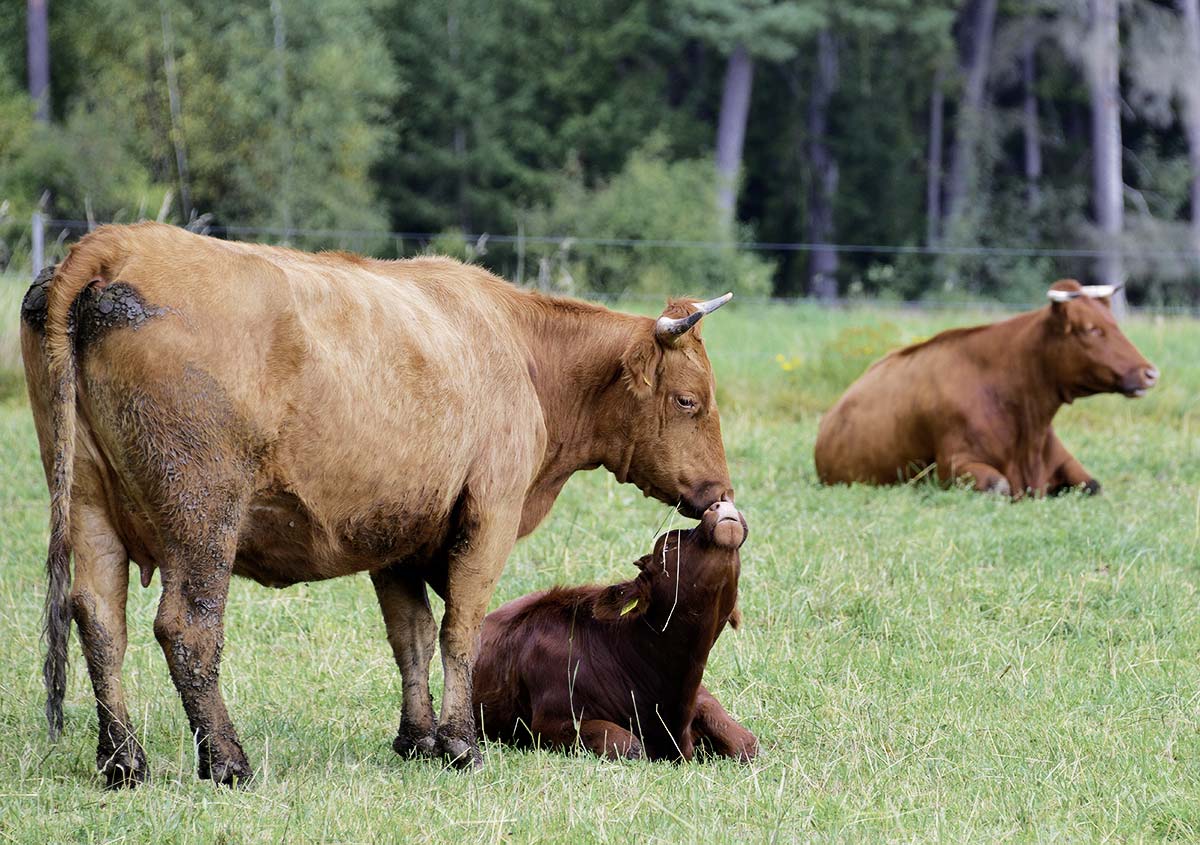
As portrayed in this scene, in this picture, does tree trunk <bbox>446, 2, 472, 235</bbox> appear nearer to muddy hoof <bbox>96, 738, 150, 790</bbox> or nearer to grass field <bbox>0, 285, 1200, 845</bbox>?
grass field <bbox>0, 285, 1200, 845</bbox>

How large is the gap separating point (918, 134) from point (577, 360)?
1649 inches

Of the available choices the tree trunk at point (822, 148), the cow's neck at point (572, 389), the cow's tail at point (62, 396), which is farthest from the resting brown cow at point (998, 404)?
the tree trunk at point (822, 148)

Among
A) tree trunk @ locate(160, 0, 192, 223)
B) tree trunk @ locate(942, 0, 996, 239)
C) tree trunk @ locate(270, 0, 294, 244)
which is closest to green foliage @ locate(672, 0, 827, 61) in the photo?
tree trunk @ locate(942, 0, 996, 239)

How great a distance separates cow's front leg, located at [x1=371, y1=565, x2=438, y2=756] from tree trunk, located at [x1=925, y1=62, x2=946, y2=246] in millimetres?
37711

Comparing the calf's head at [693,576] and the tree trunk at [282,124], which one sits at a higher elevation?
the tree trunk at [282,124]

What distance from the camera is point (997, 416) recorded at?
37.0 feet

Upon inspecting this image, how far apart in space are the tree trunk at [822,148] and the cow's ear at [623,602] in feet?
122

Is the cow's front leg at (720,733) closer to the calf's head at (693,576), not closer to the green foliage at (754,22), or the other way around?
the calf's head at (693,576)

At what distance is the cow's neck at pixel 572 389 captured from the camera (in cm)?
629

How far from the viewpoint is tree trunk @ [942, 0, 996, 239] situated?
41.2 m

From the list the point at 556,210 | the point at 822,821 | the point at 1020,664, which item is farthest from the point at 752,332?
the point at 556,210

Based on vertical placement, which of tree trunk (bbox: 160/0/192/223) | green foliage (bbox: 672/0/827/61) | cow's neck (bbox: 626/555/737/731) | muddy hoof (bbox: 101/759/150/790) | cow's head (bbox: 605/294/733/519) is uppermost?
green foliage (bbox: 672/0/827/61)

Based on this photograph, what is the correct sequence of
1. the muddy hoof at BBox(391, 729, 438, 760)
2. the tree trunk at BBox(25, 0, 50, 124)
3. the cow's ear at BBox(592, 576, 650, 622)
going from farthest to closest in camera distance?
the tree trunk at BBox(25, 0, 50, 124)
the cow's ear at BBox(592, 576, 650, 622)
the muddy hoof at BBox(391, 729, 438, 760)

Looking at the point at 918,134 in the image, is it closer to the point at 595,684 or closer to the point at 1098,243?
the point at 1098,243
